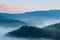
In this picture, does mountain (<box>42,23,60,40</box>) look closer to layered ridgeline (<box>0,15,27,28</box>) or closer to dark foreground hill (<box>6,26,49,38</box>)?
dark foreground hill (<box>6,26,49,38</box>)

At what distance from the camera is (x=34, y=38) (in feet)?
6.17

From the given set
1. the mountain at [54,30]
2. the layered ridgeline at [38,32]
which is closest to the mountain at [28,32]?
the layered ridgeline at [38,32]

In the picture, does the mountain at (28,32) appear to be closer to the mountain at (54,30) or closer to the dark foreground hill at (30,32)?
the dark foreground hill at (30,32)

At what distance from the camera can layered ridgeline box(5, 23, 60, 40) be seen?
1884mm

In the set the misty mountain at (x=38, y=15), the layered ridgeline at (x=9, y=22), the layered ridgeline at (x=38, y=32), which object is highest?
the misty mountain at (x=38, y=15)

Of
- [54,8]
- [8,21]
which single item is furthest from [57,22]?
[8,21]

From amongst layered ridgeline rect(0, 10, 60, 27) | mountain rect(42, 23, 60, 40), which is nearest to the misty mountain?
layered ridgeline rect(0, 10, 60, 27)

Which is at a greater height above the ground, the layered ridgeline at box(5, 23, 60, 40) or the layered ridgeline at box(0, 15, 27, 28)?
the layered ridgeline at box(0, 15, 27, 28)

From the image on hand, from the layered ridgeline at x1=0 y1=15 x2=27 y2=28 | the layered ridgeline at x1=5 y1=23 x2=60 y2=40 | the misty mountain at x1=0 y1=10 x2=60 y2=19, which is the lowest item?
the layered ridgeline at x1=5 y1=23 x2=60 y2=40

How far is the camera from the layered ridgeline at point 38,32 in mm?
1884

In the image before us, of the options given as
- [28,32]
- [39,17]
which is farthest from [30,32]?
[39,17]

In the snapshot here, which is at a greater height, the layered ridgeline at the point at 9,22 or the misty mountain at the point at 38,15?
the misty mountain at the point at 38,15

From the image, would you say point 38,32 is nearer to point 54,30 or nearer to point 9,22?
point 54,30

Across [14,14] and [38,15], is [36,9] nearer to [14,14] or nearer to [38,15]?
[38,15]
